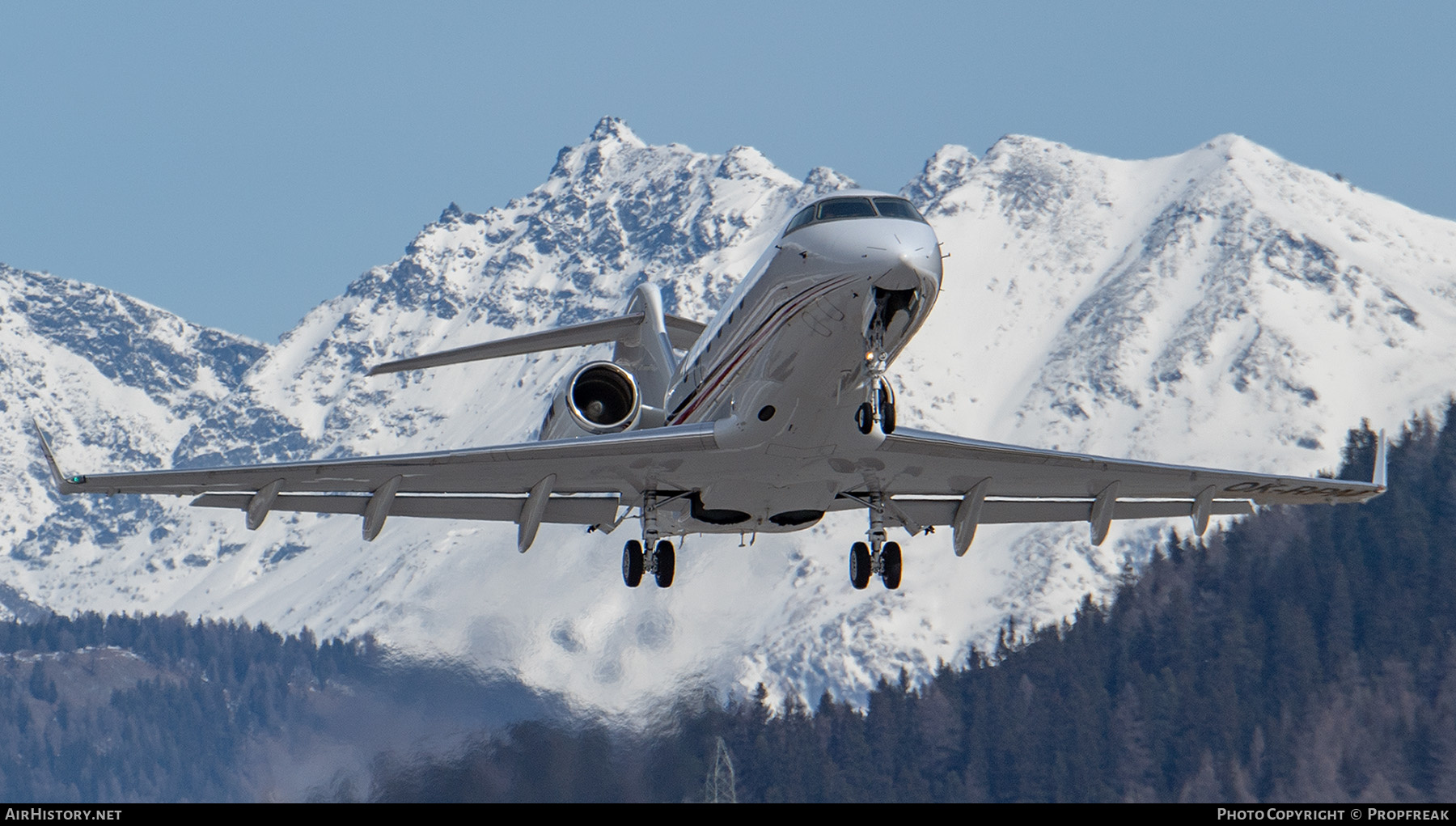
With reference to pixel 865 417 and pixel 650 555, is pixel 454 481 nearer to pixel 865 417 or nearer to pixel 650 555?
pixel 650 555

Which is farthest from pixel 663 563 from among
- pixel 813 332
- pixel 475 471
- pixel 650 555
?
pixel 813 332

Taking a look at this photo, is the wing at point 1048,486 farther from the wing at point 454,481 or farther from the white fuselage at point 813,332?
the wing at point 454,481

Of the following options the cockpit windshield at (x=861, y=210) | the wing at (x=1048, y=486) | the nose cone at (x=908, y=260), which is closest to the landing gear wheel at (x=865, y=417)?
the wing at (x=1048, y=486)

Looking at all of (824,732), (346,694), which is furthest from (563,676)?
(824,732)

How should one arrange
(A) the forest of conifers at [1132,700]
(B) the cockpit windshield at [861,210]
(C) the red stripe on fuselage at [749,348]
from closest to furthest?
(C) the red stripe on fuselage at [749,348], (B) the cockpit windshield at [861,210], (A) the forest of conifers at [1132,700]

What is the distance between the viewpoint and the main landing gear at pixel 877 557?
86.2 ft

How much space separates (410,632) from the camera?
242ft

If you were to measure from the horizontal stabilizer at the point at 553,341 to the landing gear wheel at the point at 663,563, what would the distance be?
3672 mm

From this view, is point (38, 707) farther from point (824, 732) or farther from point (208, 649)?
point (824, 732)

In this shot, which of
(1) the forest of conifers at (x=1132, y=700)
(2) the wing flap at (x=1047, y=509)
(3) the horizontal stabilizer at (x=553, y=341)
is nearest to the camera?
(3) the horizontal stabilizer at (x=553, y=341)

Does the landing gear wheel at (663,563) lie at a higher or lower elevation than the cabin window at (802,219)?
lower

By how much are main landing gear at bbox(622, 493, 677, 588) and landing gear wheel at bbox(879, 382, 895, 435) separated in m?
4.76

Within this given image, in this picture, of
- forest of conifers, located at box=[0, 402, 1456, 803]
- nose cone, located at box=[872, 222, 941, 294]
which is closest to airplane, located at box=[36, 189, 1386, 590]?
nose cone, located at box=[872, 222, 941, 294]

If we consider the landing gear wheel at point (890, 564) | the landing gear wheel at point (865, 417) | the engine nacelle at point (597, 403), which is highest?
the engine nacelle at point (597, 403)
